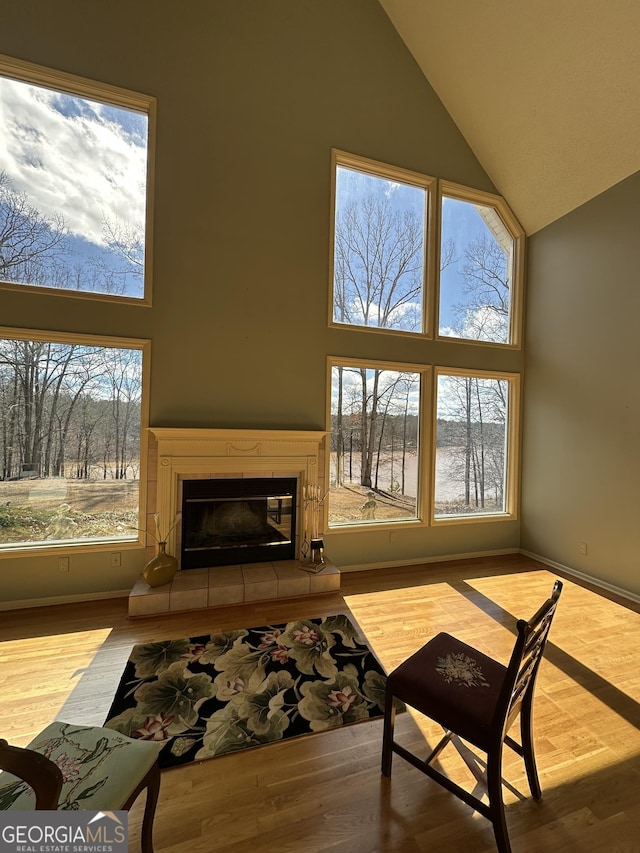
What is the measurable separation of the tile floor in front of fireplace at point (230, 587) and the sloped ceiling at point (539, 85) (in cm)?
480

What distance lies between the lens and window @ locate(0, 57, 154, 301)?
120 inches

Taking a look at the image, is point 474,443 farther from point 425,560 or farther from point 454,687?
point 454,687

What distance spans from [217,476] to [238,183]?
2.83m

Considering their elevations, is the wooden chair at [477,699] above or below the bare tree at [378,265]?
below

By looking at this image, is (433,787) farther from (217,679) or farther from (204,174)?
(204,174)

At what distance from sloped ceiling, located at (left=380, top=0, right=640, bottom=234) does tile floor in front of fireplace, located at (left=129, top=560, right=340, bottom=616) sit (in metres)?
4.80

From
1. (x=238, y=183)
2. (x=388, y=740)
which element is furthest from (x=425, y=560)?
(x=238, y=183)

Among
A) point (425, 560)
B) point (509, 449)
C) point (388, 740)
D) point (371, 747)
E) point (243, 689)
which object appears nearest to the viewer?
point (388, 740)

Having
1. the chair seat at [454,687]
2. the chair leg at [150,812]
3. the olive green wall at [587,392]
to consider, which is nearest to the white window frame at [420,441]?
the olive green wall at [587,392]

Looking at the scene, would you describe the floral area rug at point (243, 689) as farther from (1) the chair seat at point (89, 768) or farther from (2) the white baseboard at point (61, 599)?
(2) the white baseboard at point (61, 599)

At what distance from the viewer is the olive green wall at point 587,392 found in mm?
3588

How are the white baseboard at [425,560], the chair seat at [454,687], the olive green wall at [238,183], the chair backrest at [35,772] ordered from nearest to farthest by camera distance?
1. the chair backrest at [35,772]
2. the chair seat at [454,687]
3. the olive green wall at [238,183]
4. the white baseboard at [425,560]

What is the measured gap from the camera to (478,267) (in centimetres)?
456

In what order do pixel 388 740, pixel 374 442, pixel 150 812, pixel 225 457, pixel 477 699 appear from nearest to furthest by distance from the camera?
1. pixel 150 812
2. pixel 477 699
3. pixel 388 740
4. pixel 225 457
5. pixel 374 442
